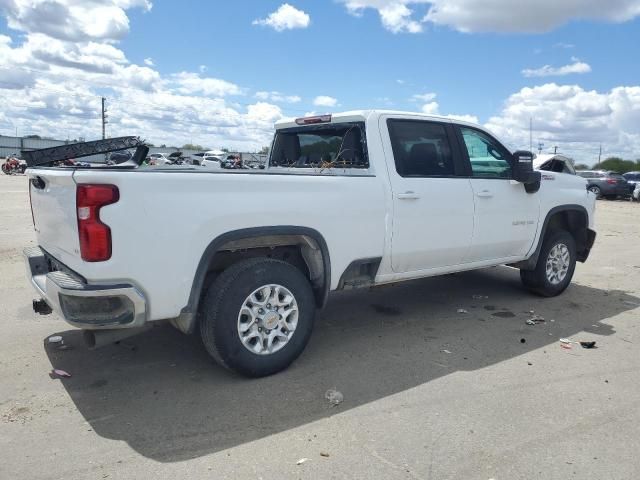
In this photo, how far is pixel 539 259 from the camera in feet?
20.1

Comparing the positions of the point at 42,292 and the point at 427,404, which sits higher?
the point at 42,292

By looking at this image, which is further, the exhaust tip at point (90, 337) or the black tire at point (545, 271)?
the black tire at point (545, 271)

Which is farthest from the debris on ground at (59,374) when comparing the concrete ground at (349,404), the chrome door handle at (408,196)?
the chrome door handle at (408,196)

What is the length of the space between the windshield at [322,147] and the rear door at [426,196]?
0.25 metres

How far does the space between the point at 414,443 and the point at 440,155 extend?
9.17 feet

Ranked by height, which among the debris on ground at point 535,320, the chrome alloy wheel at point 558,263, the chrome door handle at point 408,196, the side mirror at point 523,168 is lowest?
the debris on ground at point 535,320

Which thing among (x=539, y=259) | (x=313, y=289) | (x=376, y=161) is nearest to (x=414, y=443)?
(x=313, y=289)

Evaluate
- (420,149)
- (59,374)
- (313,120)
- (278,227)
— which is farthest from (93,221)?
(420,149)

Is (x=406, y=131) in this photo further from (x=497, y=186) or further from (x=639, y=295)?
(x=639, y=295)

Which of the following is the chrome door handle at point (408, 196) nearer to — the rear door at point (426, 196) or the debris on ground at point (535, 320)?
the rear door at point (426, 196)

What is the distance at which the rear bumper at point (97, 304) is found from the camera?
3.12 m

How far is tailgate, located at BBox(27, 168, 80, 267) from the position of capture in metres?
3.20

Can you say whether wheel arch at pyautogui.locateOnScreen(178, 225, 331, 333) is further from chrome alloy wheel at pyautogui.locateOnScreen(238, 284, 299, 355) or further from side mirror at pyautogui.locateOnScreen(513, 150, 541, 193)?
side mirror at pyautogui.locateOnScreen(513, 150, 541, 193)

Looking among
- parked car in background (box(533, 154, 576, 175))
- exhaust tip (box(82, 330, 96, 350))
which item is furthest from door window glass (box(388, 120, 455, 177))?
parked car in background (box(533, 154, 576, 175))
